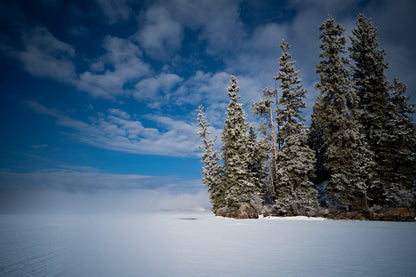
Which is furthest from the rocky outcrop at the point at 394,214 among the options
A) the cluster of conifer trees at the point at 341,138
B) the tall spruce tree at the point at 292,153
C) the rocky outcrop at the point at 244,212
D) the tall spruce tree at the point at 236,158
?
the tall spruce tree at the point at 236,158

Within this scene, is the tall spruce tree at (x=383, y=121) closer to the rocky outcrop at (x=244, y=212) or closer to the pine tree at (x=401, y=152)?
the pine tree at (x=401, y=152)

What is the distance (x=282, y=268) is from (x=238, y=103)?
2578 cm

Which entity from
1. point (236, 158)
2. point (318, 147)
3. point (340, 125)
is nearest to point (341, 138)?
point (340, 125)

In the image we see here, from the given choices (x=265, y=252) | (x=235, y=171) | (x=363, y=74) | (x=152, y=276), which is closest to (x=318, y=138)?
(x=363, y=74)

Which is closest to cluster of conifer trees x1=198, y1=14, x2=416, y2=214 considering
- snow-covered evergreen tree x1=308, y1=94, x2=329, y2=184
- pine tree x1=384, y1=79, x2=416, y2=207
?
pine tree x1=384, y1=79, x2=416, y2=207

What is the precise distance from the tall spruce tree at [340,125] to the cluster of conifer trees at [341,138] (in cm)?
8

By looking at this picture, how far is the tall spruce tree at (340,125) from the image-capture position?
61.1ft

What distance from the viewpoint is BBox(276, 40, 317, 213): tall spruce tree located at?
842 inches

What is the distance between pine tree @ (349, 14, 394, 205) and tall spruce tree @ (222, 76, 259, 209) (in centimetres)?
1222

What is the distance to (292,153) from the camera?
891 inches

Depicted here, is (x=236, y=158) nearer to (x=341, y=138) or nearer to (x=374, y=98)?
(x=341, y=138)

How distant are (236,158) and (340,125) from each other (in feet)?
38.1

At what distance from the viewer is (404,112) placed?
18969mm

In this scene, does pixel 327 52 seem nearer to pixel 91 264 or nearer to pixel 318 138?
pixel 318 138
